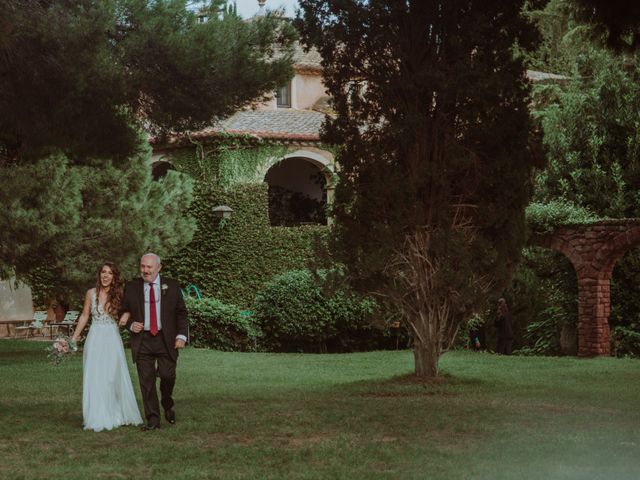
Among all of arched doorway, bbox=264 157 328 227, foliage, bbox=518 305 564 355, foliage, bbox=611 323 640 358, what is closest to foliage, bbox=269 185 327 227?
arched doorway, bbox=264 157 328 227

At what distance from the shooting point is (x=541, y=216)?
80.9 ft

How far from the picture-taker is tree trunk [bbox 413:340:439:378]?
638 inches

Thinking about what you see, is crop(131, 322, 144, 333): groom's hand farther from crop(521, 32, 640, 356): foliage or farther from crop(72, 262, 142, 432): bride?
crop(521, 32, 640, 356): foliage

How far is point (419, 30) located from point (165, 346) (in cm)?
695

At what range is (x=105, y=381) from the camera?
11359 millimetres

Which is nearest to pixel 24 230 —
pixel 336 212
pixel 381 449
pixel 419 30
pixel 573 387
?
pixel 336 212

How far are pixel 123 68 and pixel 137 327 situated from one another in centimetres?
403

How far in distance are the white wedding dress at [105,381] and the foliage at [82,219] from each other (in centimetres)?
968

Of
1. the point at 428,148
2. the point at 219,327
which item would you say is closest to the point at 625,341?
the point at 219,327

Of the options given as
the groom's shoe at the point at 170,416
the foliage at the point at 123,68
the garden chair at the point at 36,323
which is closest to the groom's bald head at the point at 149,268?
the groom's shoe at the point at 170,416

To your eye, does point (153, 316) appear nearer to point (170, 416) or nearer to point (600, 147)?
point (170, 416)

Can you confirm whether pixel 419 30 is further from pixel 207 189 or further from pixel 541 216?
pixel 207 189

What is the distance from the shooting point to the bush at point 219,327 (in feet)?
85.9

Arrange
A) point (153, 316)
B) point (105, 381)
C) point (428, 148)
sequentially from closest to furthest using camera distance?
1. point (153, 316)
2. point (105, 381)
3. point (428, 148)
